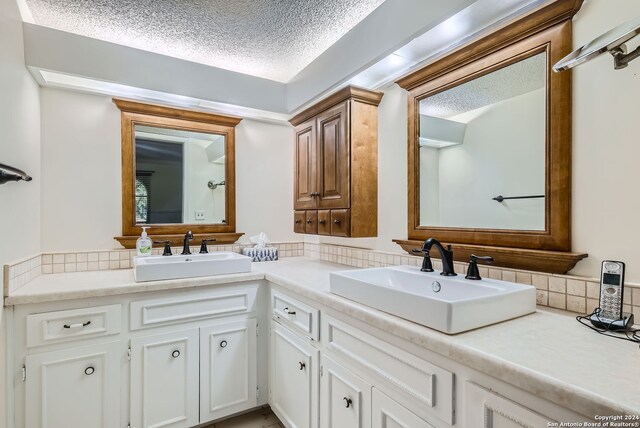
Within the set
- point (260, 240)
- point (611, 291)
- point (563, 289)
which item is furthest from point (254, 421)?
point (611, 291)

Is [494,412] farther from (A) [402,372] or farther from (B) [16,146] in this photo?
(B) [16,146]

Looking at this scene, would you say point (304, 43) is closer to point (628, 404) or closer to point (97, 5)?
point (97, 5)

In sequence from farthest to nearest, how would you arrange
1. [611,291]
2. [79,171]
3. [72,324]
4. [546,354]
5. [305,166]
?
[305,166] → [79,171] → [72,324] → [611,291] → [546,354]

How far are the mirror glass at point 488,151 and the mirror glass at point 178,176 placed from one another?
1555 millimetres

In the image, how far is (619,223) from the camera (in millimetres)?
1128

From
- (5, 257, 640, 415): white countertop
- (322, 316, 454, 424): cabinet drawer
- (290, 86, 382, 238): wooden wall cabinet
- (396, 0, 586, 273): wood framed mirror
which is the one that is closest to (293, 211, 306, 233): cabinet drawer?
(290, 86, 382, 238): wooden wall cabinet

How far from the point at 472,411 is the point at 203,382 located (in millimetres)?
1535

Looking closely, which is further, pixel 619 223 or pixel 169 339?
pixel 169 339

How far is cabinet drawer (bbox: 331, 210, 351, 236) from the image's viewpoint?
81.0 inches

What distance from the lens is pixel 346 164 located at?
2.05 m

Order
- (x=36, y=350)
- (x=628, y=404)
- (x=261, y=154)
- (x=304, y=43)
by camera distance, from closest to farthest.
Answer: (x=628, y=404), (x=36, y=350), (x=304, y=43), (x=261, y=154)

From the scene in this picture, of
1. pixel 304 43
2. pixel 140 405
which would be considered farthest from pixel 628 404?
pixel 304 43

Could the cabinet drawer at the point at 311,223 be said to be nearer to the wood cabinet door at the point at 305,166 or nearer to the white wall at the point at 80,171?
the wood cabinet door at the point at 305,166

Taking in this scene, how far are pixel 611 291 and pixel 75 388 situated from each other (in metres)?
2.23
